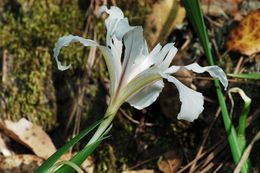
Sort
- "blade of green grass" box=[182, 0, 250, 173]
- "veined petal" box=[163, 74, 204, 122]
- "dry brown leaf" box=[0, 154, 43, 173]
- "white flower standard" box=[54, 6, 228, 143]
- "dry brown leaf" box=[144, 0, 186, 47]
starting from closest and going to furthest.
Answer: "veined petal" box=[163, 74, 204, 122], "white flower standard" box=[54, 6, 228, 143], "blade of green grass" box=[182, 0, 250, 173], "dry brown leaf" box=[0, 154, 43, 173], "dry brown leaf" box=[144, 0, 186, 47]

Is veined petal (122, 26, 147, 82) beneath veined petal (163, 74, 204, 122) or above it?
above

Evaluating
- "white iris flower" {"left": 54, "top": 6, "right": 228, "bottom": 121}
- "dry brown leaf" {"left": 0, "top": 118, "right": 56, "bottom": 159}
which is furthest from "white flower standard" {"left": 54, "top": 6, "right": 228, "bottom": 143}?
"dry brown leaf" {"left": 0, "top": 118, "right": 56, "bottom": 159}

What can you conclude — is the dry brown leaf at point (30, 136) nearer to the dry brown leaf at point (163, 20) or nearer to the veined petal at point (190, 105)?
the dry brown leaf at point (163, 20)

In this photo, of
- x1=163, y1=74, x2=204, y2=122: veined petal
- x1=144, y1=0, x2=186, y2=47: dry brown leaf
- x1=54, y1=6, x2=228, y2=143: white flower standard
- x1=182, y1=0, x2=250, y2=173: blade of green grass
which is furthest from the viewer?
x1=144, y1=0, x2=186, y2=47: dry brown leaf

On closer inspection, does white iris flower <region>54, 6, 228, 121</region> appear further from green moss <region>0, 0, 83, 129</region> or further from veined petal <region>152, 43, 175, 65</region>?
green moss <region>0, 0, 83, 129</region>

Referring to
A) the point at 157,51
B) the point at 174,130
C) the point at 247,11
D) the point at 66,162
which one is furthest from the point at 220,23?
the point at 66,162

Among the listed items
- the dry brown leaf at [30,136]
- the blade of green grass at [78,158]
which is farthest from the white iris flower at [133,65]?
the dry brown leaf at [30,136]
